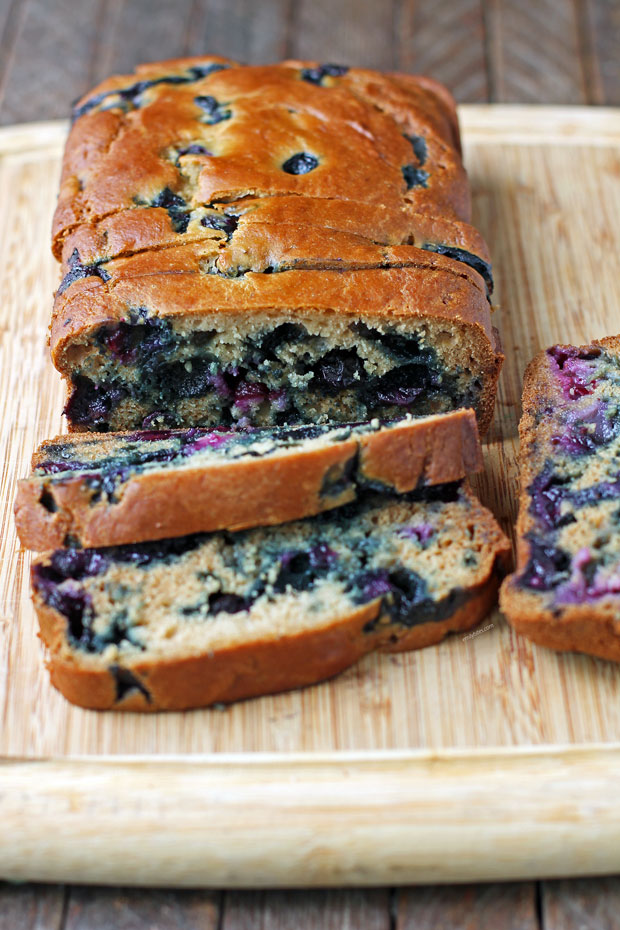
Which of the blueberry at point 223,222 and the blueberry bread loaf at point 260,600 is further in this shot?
the blueberry at point 223,222

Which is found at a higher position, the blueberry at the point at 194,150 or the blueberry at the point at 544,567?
the blueberry at the point at 194,150

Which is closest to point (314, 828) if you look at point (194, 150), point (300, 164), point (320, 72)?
point (300, 164)

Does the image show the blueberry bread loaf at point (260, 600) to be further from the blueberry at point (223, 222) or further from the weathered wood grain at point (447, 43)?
the weathered wood grain at point (447, 43)

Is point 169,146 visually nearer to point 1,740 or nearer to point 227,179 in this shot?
point 227,179

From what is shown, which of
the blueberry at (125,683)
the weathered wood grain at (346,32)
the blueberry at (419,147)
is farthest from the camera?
the weathered wood grain at (346,32)

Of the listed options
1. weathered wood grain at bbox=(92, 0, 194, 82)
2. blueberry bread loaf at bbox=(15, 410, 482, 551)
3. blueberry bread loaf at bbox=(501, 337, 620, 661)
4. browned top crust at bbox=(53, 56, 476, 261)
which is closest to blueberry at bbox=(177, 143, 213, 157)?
browned top crust at bbox=(53, 56, 476, 261)

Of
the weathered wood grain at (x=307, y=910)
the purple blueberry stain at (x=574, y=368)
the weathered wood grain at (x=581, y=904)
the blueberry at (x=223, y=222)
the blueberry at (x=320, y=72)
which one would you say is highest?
the blueberry at (x=320, y=72)

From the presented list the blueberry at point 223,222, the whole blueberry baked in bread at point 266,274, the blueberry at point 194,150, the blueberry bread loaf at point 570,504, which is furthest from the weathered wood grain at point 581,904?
the blueberry at point 194,150
